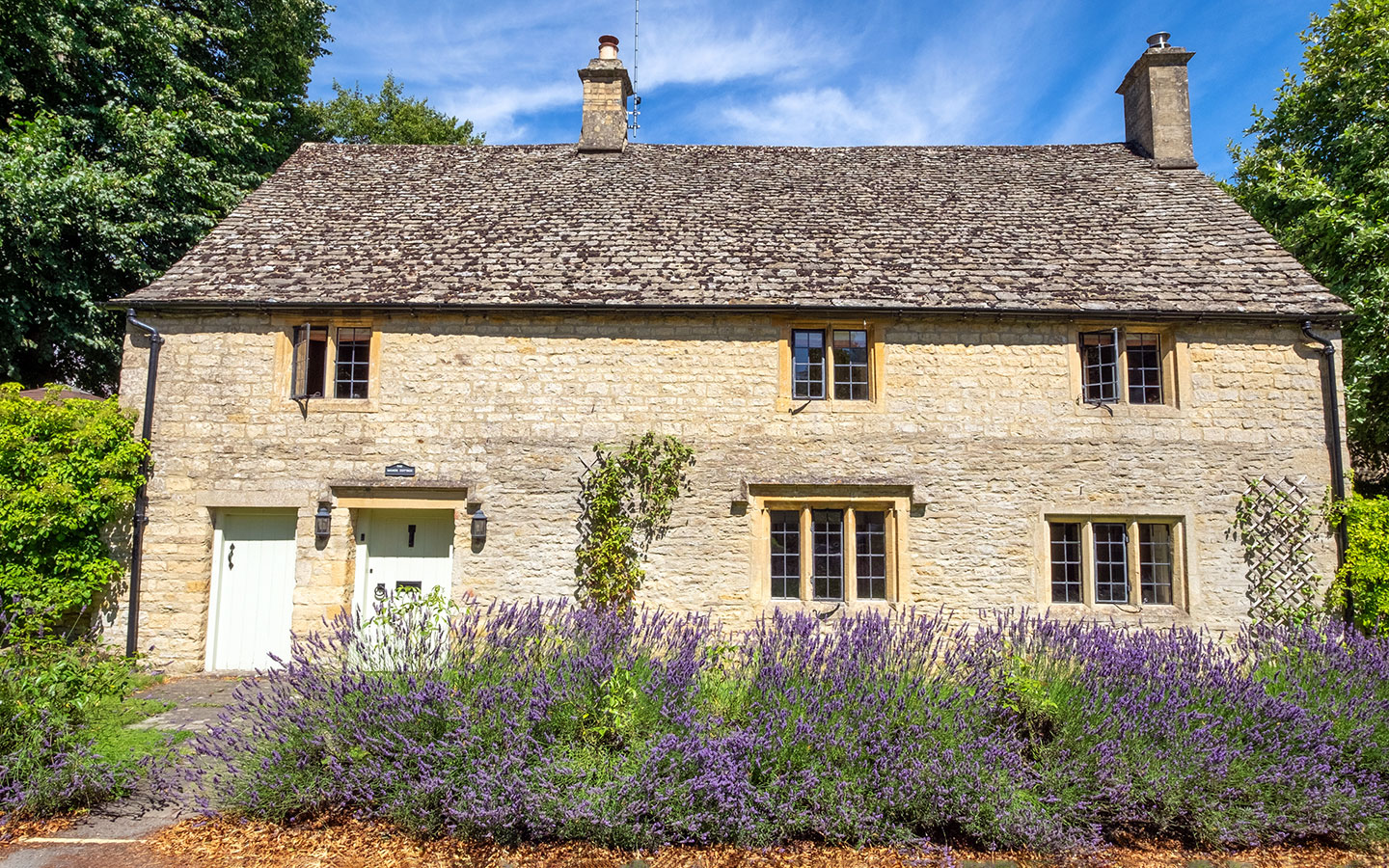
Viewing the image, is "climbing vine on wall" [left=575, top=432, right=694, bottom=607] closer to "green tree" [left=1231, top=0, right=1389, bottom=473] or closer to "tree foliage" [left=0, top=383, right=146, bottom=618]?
"tree foliage" [left=0, top=383, right=146, bottom=618]

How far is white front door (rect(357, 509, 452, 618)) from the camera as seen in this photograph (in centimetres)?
959

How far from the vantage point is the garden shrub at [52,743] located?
16.8 ft

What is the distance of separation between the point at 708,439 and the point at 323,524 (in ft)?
16.6

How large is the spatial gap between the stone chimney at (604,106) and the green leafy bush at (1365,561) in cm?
1231

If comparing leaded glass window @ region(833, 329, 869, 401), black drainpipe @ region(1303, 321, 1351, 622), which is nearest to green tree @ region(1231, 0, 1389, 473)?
black drainpipe @ region(1303, 321, 1351, 622)

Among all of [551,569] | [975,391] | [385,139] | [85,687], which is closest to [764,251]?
[975,391]

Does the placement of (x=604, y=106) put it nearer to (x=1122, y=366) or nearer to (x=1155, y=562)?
(x=1122, y=366)

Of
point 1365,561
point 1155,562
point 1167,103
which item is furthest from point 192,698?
point 1167,103

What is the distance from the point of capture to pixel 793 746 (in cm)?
516

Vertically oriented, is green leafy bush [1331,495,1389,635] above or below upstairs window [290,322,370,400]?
below

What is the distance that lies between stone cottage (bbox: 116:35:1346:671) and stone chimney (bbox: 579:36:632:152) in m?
4.49

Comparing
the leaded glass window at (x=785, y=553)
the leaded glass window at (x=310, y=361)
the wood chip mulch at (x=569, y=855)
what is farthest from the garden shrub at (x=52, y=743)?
the leaded glass window at (x=785, y=553)

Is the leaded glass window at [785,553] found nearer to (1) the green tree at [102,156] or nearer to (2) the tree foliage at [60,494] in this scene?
(2) the tree foliage at [60,494]

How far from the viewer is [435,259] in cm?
1041
